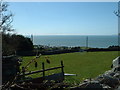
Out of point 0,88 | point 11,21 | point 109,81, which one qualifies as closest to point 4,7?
point 11,21

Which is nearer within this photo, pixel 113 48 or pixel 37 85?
pixel 37 85

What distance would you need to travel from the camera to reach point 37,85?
1.46 meters

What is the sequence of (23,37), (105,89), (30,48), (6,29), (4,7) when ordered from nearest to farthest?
(105,89), (4,7), (6,29), (23,37), (30,48)

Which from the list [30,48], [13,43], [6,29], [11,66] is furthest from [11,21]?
[30,48]

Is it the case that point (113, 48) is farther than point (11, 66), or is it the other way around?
point (113, 48)

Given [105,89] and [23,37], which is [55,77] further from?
[23,37]

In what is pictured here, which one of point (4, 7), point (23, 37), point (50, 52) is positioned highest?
point (4, 7)

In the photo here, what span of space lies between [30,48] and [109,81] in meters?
24.6

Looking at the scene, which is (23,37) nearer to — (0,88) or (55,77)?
(55,77)

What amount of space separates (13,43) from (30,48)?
39.0 feet

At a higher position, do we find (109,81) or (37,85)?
(37,85)

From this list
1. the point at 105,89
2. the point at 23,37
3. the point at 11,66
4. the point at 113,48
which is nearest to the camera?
the point at 105,89

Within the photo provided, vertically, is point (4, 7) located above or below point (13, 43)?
above

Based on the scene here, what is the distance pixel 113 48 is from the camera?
121 feet
